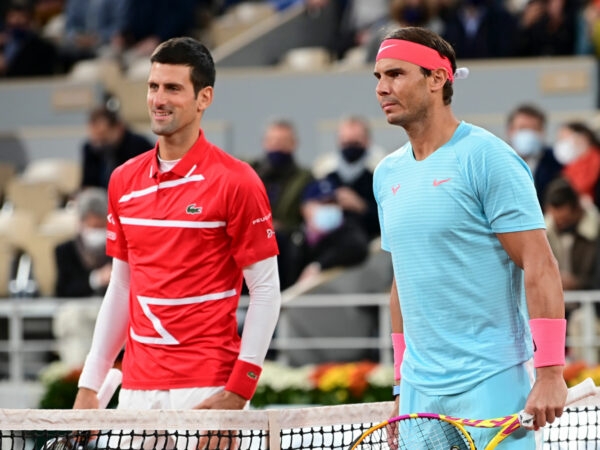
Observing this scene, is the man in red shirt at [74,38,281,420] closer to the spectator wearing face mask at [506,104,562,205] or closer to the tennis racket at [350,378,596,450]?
the tennis racket at [350,378,596,450]

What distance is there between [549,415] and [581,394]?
0.38 m

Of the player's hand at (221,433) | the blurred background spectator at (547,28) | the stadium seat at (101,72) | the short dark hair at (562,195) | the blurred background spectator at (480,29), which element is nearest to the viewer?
the player's hand at (221,433)

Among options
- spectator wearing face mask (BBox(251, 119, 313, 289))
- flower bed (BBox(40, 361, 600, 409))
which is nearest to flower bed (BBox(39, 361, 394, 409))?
flower bed (BBox(40, 361, 600, 409))

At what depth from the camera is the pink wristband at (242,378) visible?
4.96 m

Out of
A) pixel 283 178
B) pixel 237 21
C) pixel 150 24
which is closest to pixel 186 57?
pixel 283 178

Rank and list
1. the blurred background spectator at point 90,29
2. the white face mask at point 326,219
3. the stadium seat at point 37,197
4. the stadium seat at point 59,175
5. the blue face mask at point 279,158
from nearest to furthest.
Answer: the white face mask at point 326,219 → the blue face mask at point 279,158 → the stadium seat at point 37,197 → the stadium seat at point 59,175 → the blurred background spectator at point 90,29

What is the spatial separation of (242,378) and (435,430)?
939mm

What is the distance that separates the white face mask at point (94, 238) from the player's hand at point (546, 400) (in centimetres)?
751

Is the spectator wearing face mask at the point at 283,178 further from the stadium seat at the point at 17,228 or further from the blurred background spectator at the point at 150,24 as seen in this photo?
the blurred background spectator at the point at 150,24

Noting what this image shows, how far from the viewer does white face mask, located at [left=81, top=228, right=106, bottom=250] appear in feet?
37.0

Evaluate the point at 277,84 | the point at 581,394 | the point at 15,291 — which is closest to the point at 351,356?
the point at 15,291

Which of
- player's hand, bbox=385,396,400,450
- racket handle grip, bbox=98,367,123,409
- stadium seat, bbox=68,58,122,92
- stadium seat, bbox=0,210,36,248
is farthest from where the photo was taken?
stadium seat, bbox=68,58,122,92

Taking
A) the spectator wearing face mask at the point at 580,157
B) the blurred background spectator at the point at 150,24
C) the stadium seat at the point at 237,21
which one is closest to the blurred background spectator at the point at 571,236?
the spectator wearing face mask at the point at 580,157

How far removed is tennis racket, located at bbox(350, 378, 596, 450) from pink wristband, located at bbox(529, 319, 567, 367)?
0.17 m
